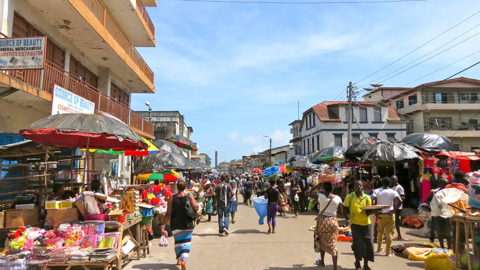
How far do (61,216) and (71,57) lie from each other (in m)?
10.1

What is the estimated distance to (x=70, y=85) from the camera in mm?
12289

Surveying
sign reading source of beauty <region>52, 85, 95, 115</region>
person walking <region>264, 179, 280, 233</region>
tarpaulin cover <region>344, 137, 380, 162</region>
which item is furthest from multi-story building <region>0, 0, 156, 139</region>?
tarpaulin cover <region>344, 137, 380, 162</region>

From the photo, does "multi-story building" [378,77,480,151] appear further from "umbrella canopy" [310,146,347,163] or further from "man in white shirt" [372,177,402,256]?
"man in white shirt" [372,177,402,256]

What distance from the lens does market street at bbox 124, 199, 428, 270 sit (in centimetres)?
682

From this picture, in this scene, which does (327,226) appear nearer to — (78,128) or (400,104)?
(78,128)

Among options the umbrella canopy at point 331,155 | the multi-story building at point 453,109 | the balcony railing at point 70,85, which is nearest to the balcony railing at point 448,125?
the multi-story building at point 453,109

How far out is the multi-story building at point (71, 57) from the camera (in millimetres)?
9492

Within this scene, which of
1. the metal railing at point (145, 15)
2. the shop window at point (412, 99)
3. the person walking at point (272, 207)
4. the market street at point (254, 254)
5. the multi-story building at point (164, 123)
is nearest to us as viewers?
the market street at point (254, 254)

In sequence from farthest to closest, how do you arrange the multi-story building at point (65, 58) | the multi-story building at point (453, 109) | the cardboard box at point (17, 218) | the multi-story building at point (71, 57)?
the multi-story building at point (453, 109)
the multi-story building at point (71, 57)
the multi-story building at point (65, 58)
the cardboard box at point (17, 218)

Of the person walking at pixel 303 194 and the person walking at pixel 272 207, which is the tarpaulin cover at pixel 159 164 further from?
the person walking at pixel 303 194

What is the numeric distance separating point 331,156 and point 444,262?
1224 cm

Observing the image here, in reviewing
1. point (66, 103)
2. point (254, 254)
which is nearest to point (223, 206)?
point (254, 254)

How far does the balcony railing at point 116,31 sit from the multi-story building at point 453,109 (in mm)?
34253

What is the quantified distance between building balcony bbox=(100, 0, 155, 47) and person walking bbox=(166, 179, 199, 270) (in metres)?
10.3
